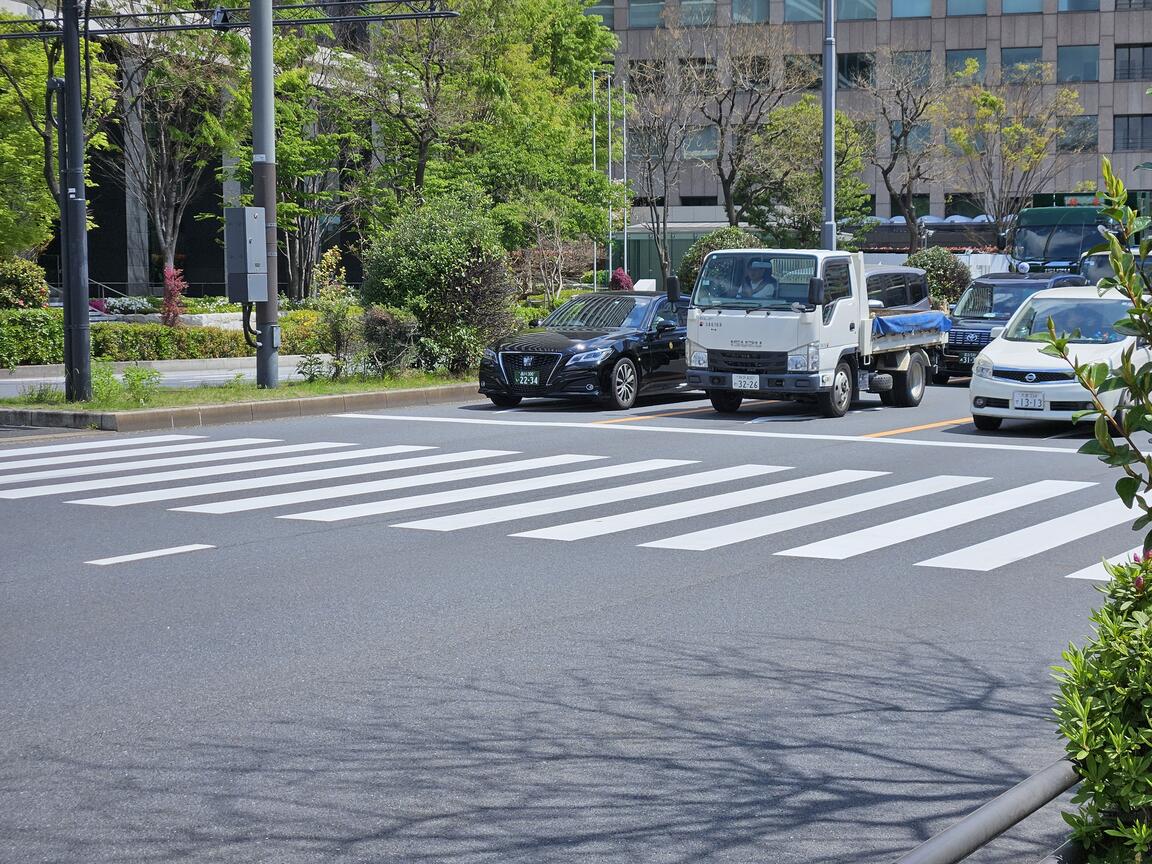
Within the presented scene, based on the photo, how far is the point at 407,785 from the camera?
17.0 feet

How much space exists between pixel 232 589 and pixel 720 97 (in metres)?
45.7

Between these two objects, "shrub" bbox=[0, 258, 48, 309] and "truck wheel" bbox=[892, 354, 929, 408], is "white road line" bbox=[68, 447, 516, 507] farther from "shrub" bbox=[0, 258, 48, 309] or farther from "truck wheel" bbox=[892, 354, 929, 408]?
"shrub" bbox=[0, 258, 48, 309]

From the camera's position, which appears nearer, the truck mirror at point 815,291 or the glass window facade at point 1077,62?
the truck mirror at point 815,291

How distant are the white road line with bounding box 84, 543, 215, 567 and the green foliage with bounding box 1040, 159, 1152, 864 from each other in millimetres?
6693

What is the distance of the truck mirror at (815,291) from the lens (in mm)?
18875

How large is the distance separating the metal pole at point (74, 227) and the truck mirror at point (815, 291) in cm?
943

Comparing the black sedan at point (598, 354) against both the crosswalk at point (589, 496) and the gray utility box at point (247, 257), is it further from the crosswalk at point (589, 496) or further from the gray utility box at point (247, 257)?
the crosswalk at point (589, 496)

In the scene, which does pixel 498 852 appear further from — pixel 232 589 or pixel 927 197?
pixel 927 197

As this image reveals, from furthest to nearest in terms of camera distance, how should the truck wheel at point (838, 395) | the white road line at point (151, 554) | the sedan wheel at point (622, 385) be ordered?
1. the sedan wheel at point (622, 385)
2. the truck wheel at point (838, 395)
3. the white road line at point (151, 554)

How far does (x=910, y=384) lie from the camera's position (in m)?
21.7

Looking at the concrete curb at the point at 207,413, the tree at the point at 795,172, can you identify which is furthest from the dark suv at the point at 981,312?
the tree at the point at 795,172

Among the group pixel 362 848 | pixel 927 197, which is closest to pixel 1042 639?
pixel 362 848

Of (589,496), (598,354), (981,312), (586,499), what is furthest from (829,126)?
(586,499)

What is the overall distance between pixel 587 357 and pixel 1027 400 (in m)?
6.09
